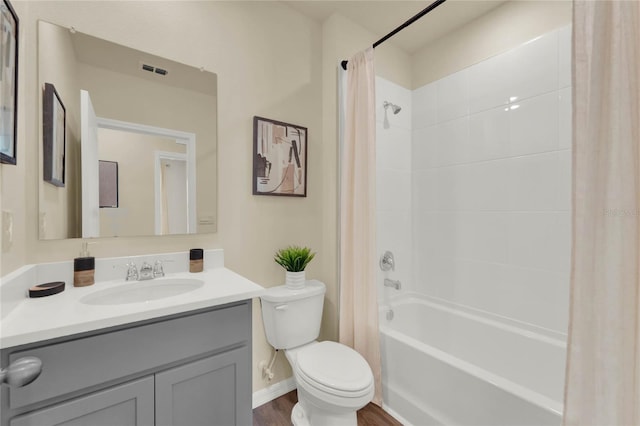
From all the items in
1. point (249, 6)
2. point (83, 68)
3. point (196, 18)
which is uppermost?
point (249, 6)

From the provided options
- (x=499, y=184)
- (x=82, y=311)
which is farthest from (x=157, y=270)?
(x=499, y=184)

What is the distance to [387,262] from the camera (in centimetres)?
217

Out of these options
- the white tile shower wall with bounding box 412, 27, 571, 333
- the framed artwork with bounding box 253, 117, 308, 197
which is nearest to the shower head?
the white tile shower wall with bounding box 412, 27, 571, 333

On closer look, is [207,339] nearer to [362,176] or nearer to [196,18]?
[362,176]

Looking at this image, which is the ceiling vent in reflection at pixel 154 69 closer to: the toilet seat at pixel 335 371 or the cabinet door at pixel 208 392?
the cabinet door at pixel 208 392

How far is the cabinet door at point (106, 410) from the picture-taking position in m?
0.79

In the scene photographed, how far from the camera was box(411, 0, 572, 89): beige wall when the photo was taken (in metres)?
1.72

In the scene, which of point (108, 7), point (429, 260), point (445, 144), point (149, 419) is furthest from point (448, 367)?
→ point (108, 7)

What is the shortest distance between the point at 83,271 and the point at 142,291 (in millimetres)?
239

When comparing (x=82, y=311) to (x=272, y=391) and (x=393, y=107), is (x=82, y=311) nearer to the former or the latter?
(x=272, y=391)

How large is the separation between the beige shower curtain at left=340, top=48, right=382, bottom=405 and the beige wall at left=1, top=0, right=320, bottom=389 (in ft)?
0.64

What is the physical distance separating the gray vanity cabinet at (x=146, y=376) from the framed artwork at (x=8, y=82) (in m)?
0.63

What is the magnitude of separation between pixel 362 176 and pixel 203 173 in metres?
0.92

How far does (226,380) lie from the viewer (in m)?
1.10
